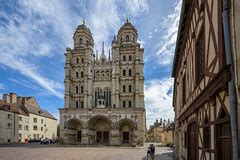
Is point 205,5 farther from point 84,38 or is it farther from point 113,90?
point 84,38

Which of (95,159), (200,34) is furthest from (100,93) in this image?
Result: (200,34)

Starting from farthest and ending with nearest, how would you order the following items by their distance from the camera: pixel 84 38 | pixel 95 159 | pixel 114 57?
pixel 84 38 → pixel 114 57 → pixel 95 159

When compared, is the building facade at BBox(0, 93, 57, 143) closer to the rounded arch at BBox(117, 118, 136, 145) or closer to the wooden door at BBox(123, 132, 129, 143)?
the rounded arch at BBox(117, 118, 136, 145)

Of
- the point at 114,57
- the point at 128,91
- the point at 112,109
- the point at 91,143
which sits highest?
the point at 114,57

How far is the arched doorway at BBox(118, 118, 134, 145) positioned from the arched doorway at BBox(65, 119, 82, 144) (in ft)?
26.2

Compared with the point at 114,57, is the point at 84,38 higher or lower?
higher

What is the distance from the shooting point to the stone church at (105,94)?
48.5m

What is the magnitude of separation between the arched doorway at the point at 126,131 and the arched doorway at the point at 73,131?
7.99 m

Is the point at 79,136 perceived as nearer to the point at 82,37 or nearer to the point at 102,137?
the point at 102,137

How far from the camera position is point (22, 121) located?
54.6 meters

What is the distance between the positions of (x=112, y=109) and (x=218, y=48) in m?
44.7

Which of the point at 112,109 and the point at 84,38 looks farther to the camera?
the point at 84,38

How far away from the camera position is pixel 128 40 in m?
55.4

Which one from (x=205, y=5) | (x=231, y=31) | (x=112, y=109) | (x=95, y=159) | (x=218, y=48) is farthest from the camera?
(x=112, y=109)
